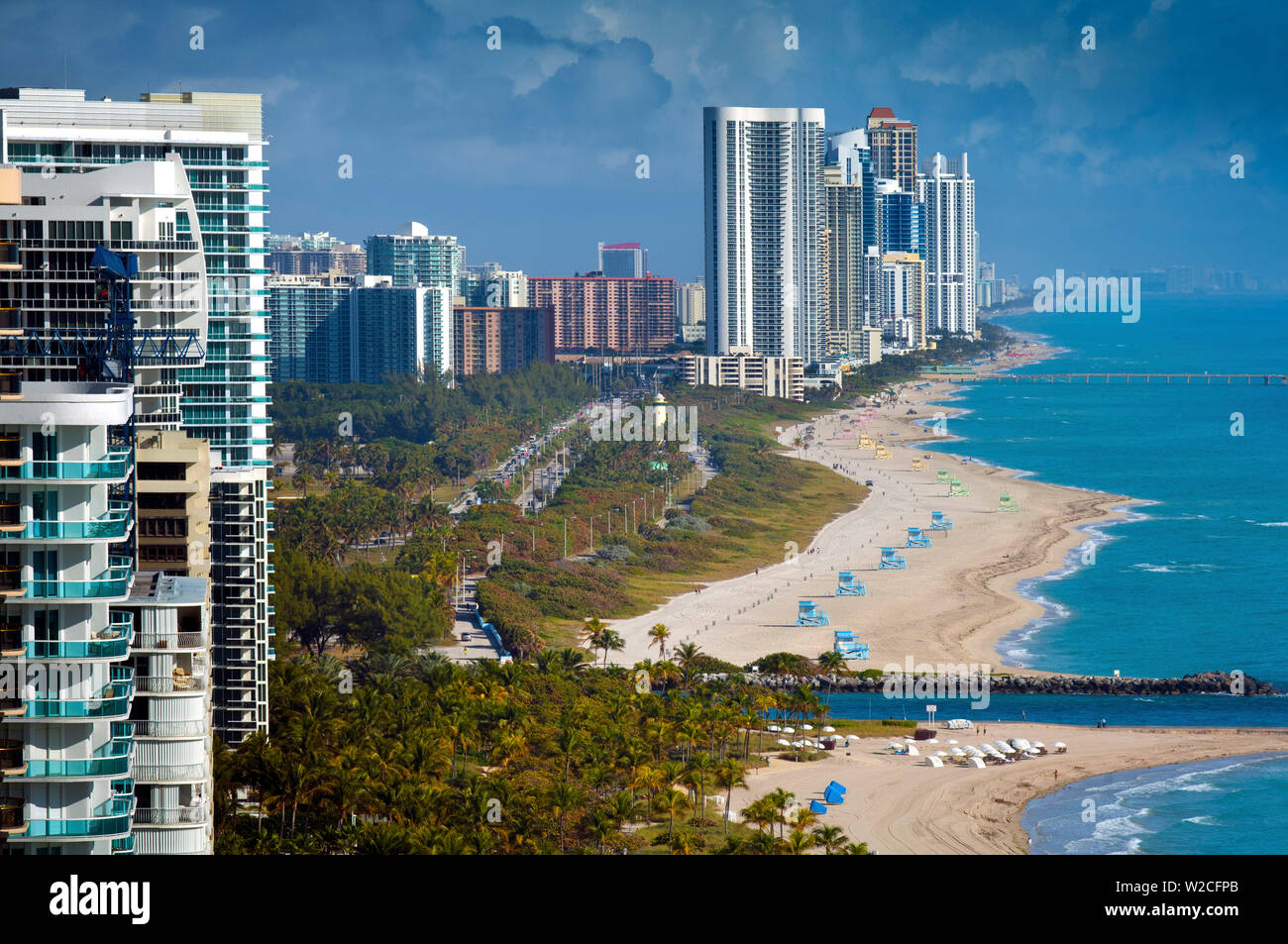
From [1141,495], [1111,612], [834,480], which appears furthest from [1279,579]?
[834,480]

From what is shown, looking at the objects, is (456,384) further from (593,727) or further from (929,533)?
(593,727)

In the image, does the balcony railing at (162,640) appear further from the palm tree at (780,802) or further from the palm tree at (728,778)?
the palm tree at (728,778)

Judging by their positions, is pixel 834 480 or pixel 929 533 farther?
pixel 834 480

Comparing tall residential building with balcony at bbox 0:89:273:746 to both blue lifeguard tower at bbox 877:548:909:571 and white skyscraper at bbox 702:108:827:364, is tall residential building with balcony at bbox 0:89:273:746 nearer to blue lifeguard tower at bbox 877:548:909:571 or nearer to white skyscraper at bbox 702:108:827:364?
blue lifeguard tower at bbox 877:548:909:571

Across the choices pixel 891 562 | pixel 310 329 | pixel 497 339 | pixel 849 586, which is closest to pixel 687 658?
pixel 849 586

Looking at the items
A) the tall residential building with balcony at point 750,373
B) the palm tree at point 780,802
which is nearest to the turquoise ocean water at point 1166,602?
the palm tree at point 780,802

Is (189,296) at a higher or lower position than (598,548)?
higher
